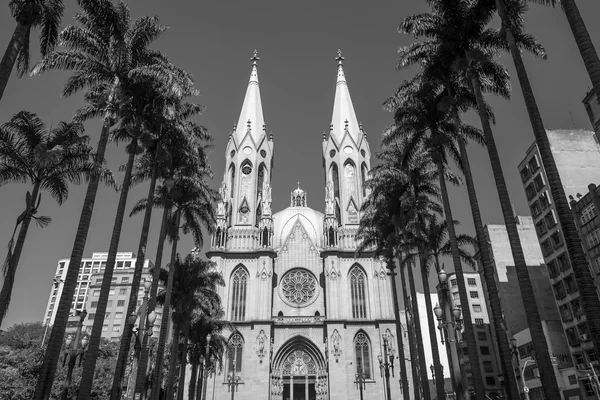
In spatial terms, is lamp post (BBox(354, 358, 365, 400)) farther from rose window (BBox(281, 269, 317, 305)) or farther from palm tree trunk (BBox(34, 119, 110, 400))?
palm tree trunk (BBox(34, 119, 110, 400))

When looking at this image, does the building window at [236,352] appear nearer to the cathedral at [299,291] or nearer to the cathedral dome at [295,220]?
the cathedral at [299,291]

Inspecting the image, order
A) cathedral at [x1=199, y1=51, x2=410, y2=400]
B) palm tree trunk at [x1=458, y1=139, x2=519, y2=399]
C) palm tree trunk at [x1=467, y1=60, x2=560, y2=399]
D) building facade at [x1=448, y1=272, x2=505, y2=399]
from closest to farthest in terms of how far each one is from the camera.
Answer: palm tree trunk at [x1=467, y1=60, x2=560, y2=399] < palm tree trunk at [x1=458, y1=139, x2=519, y2=399] < cathedral at [x1=199, y1=51, x2=410, y2=400] < building facade at [x1=448, y1=272, x2=505, y2=399]

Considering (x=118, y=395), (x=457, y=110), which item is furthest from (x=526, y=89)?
(x=118, y=395)

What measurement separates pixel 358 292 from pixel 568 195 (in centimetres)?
2484

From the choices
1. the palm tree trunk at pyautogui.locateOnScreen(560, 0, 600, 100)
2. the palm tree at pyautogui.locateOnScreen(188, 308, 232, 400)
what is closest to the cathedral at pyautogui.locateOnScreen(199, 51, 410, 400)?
the palm tree at pyautogui.locateOnScreen(188, 308, 232, 400)

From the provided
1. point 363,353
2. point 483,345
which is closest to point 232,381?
point 363,353

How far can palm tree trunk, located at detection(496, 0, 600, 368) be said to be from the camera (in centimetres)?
1089

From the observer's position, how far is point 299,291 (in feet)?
184

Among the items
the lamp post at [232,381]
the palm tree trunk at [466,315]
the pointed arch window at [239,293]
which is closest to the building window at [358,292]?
the pointed arch window at [239,293]

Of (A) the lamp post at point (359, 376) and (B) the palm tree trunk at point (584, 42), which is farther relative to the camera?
(A) the lamp post at point (359, 376)

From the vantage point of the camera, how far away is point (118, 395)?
17.8 m

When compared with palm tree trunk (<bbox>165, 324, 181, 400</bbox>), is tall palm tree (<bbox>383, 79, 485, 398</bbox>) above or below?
above

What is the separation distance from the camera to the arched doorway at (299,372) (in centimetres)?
5078

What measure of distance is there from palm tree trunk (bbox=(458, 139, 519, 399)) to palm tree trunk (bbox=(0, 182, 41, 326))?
18.4 meters
